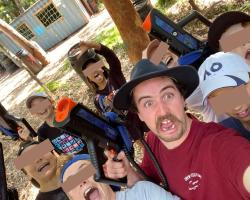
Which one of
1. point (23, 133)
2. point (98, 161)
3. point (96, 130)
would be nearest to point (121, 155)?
point (98, 161)

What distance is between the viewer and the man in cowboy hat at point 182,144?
1724 millimetres

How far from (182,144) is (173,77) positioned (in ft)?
1.32

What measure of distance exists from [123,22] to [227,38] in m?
2.37

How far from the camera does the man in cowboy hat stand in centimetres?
172

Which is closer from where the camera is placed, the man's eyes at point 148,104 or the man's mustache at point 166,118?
the man's mustache at point 166,118

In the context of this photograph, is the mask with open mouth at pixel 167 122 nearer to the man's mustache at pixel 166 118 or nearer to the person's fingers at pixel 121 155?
the man's mustache at pixel 166 118

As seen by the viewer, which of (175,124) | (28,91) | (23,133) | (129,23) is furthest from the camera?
(28,91)

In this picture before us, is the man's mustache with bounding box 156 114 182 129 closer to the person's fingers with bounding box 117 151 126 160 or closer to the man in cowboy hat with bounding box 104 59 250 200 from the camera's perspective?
the man in cowboy hat with bounding box 104 59 250 200

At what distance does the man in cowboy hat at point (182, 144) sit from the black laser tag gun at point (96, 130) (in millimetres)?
59

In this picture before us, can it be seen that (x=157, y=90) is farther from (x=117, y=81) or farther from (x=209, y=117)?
(x=117, y=81)

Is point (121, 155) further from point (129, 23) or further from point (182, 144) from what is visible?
point (129, 23)

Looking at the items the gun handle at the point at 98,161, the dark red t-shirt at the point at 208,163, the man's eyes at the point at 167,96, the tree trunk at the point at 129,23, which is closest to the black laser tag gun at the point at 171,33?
the man's eyes at the point at 167,96

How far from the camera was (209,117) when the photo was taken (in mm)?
2469

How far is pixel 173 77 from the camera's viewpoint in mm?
2090
